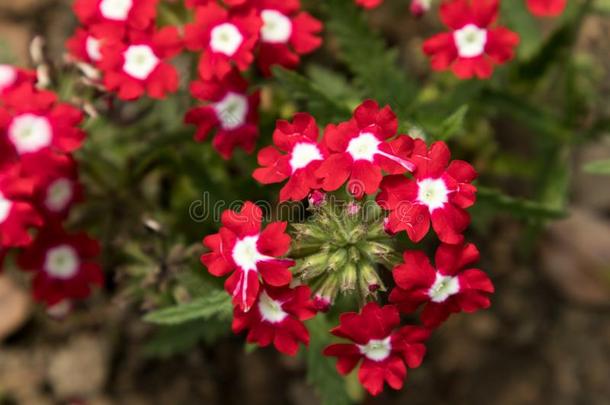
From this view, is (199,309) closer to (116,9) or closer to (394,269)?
(394,269)

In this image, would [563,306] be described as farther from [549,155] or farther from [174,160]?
[174,160]

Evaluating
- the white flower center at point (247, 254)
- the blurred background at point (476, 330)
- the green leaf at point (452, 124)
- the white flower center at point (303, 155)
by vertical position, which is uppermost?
the green leaf at point (452, 124)

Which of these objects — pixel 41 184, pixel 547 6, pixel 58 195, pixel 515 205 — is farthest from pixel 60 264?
pixel 547 6

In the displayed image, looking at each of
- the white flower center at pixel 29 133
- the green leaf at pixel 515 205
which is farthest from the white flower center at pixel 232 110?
the green leaf at pixel 515 205

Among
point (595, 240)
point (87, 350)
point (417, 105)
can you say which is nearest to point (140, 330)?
point (87, 350)

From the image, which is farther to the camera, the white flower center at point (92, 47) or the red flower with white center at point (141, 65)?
the white flower center at point (92, 47)

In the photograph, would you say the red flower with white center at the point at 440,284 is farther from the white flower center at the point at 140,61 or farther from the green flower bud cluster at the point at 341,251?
the white flower center at the point at 140,61
